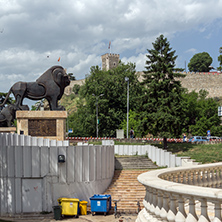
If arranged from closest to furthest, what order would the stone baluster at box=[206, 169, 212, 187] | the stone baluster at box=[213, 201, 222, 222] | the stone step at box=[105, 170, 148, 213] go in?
1. the stone baluster at box=[213, 201, 222, 222]
2. the stone baluster at box=[206, 169, 212, 187]
3. the stone step at box=[105, 170, 148, 213]

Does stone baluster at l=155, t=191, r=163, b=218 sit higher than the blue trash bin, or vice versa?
stone baluster at l=155, t=191, r=163, b=218

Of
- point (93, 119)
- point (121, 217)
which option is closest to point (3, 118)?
point (121, 217)

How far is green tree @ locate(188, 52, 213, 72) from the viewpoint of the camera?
375 feet

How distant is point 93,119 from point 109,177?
1393 inches

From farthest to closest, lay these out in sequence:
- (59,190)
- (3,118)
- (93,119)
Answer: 1. (93,119)
2. (3,118)
3. (59,190)

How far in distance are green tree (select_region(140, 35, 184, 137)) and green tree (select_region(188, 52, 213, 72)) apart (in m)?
85.0

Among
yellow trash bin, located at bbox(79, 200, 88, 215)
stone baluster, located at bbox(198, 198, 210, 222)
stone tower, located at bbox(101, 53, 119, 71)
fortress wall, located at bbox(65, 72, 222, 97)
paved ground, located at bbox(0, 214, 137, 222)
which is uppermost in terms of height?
stone tower, located at bbox(101, 53, 119, 71)

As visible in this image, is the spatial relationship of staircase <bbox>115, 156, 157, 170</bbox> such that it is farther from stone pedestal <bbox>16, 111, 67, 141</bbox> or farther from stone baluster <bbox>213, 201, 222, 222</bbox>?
stone baluster <bbox>213, 201, 222, 222</bbox>

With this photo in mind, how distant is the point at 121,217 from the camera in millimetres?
15570

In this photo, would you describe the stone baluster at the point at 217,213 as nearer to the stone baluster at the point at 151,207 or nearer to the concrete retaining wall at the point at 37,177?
the stone baluster at the point at 151,207

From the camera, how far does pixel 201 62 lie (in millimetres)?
115125

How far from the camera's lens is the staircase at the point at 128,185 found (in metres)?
17.0

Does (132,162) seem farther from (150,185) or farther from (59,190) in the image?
(150,185)

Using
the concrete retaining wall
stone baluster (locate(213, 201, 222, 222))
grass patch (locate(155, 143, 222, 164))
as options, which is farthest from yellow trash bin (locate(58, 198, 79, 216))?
grass patch (locate(155, 143, 222, 164))
